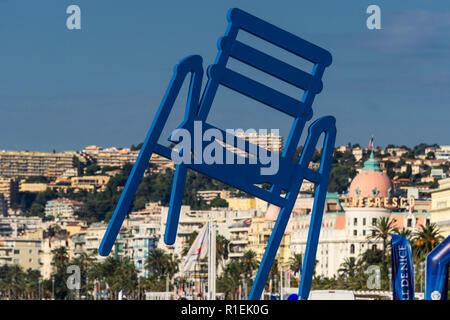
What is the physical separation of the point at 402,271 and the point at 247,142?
254 inches

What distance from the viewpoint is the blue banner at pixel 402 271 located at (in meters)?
27.5

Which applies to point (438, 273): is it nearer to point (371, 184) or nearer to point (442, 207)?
point (442, 207)

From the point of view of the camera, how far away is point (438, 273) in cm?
2439

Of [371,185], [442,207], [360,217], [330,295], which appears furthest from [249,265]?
[330,295]

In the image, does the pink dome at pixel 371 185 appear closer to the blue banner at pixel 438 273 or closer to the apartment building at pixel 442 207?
the apartment building at pixel 442 207

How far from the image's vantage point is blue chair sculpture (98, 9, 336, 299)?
2216 centimetres

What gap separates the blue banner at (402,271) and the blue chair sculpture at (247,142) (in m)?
3.90

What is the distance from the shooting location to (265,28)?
23.1 meters

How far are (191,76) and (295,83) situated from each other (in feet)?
6.62

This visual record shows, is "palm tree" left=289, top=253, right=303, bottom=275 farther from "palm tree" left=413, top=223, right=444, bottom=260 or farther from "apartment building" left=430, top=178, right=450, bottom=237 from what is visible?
"palm tree" left=413, top=223, right=444, bottom=260

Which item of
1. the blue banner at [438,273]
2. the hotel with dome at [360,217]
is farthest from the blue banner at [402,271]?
the hotel with dome at [360,217]

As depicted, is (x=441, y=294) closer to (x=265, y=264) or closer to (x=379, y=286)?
(x=265, y=264)

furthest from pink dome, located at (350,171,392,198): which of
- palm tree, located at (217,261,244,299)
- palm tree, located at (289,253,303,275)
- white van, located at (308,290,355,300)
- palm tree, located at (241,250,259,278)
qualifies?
white van, located at (308,290,355,300)
